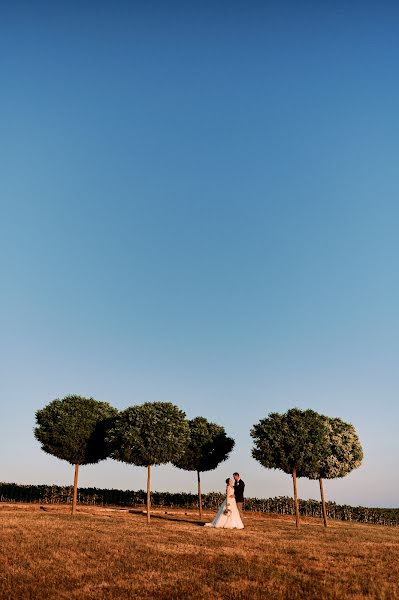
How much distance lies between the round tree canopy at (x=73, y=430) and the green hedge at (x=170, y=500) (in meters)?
19.0

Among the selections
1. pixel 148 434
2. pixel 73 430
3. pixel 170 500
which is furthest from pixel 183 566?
pixel 170 500

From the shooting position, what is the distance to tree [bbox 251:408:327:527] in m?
34.5

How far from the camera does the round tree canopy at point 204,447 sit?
39.8m

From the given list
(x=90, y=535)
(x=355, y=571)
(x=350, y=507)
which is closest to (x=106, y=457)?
(x=90, y=535)

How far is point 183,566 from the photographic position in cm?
1468

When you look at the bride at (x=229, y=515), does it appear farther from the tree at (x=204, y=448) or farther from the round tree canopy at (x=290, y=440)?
the tree at (x=204, y=448)

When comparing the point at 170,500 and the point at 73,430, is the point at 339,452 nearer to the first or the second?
the point at 170,500

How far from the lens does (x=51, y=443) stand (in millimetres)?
36594

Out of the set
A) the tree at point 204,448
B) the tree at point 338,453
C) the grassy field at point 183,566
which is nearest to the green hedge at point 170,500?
the tree at point 204,448

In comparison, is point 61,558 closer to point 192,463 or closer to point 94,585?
point 94,585

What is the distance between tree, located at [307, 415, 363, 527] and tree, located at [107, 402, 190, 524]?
13884 mm

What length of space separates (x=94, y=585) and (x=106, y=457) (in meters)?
26.3

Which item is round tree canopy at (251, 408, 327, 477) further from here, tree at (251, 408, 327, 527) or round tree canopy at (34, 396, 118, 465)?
round tree canopy at (34, 396, 118, 465)

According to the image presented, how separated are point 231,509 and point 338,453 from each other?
19.1m
